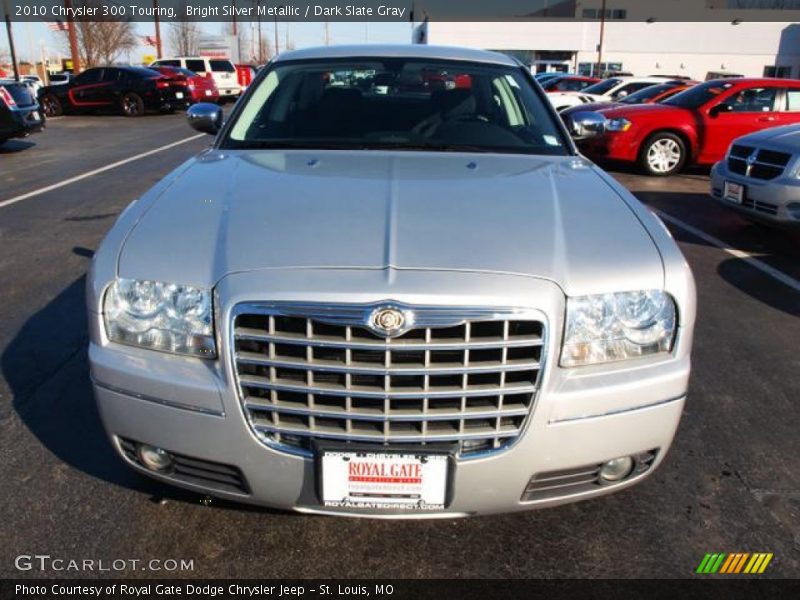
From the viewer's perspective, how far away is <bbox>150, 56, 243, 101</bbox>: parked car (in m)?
28.5

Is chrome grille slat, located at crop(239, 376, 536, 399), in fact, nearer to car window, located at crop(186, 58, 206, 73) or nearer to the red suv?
the red suv

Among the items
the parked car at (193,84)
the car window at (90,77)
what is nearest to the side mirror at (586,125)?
the parked car at (193,84)

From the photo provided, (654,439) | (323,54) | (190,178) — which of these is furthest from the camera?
(323,54)

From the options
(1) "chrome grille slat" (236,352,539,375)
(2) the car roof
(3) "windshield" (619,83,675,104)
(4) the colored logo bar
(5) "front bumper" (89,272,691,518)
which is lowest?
(4) the colored logo bar

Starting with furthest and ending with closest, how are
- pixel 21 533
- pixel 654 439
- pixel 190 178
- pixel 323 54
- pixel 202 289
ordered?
1. pixel 323 54
2. pixel 190 178
3. pixel 21 533
4. pixel 654 439
5. pixel 202 289

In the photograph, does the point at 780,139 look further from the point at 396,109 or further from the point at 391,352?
the point at 391,352

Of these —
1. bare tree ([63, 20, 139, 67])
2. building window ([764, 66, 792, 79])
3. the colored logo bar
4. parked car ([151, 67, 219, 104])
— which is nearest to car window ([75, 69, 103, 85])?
parked car ([151, 67, 219, 104])

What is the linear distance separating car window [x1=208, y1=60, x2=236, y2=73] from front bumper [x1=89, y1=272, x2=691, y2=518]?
2897 centimetres

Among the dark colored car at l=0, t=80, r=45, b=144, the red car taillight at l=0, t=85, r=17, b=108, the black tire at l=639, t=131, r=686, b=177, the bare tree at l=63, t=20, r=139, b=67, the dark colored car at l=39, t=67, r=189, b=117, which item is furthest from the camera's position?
the bare tree at l=63, t=20, r=139, b=67

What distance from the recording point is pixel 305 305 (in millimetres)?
1944

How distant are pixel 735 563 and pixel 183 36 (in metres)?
57.9

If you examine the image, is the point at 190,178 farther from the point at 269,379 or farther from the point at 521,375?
the point at 521,375
